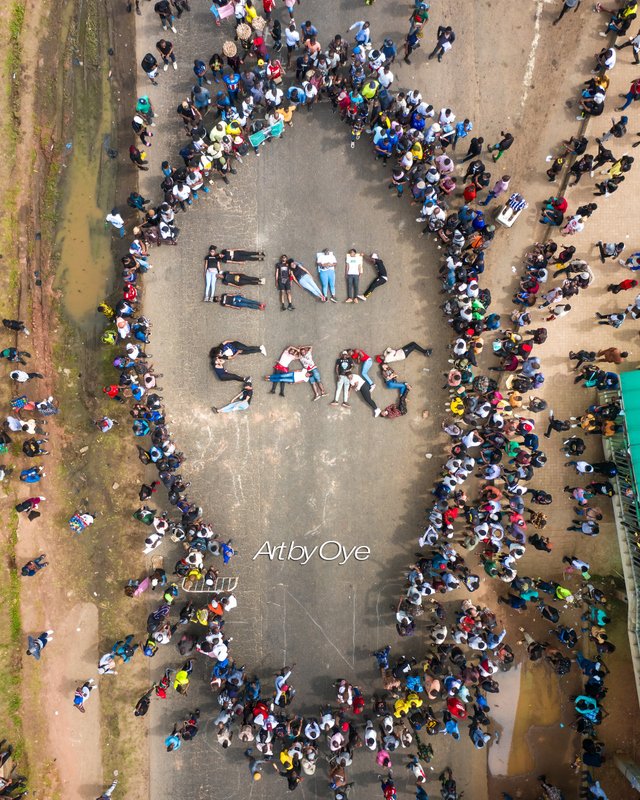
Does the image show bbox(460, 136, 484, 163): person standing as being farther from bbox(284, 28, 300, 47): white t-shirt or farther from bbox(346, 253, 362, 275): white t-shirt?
bbox(284, 28, 300, 47): white t-shirt

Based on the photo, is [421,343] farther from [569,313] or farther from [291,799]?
[291,799]

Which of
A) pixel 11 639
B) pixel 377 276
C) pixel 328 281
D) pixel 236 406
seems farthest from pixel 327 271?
pixel 11 639

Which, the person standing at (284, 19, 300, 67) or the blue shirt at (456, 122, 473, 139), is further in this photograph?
the blue shirt at (456, 122, 473, 139)

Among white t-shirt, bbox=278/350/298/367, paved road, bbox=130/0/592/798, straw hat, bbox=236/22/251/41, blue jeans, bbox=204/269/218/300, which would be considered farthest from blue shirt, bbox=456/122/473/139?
blue jeans, bbox=204/269/218/300

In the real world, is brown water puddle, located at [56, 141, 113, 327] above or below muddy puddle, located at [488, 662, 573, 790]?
above

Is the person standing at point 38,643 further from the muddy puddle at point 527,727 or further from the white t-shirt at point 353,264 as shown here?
the white t-shirt at point 353,264

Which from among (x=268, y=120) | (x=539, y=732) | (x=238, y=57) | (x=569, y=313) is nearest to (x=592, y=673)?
(x=539, y=732)
